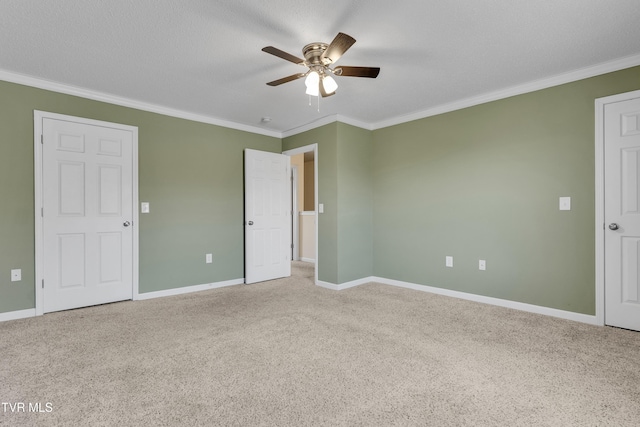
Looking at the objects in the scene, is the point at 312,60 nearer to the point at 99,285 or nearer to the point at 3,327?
the point at 99,285

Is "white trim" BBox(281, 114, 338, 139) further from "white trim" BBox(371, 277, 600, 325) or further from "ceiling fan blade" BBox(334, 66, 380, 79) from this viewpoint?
"white trim" BBox(371, 277, 600, 325)

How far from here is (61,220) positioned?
10.7ft

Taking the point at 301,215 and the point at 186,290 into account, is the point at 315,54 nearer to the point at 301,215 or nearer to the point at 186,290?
the point at 186,290

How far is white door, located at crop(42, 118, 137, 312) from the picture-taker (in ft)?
10.6

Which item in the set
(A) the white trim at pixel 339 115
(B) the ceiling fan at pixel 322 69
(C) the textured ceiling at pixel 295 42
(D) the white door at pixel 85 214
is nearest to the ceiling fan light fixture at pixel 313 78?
(B) the ceiling fan at pixel 322 69

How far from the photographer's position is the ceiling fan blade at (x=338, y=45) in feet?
6.42

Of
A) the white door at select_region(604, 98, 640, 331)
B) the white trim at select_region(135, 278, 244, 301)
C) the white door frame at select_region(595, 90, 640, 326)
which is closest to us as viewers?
the white door at select_region(604, 98, 640, 331)

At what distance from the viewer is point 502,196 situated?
136 inches

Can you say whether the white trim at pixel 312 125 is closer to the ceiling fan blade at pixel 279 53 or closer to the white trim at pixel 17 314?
the ceiling fan blade at pixel 279 53

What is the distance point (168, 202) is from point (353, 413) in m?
3.42

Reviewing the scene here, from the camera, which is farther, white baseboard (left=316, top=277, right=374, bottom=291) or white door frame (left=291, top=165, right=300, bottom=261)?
white door frame (left=291, top=165, right=300, bottom=261)

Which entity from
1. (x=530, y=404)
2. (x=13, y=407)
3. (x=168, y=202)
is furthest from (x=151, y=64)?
(x=530, y=404)

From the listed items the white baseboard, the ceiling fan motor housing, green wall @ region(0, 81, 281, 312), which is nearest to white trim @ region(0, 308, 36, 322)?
green wall @ region(0, 81, 281, 312)

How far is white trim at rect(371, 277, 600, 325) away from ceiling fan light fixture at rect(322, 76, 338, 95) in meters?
2.87
